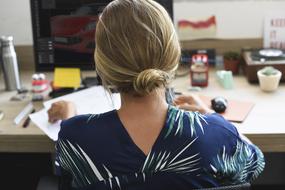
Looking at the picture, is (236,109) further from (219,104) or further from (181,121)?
(181,121)

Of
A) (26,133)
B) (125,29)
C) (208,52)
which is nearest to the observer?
(125,29)

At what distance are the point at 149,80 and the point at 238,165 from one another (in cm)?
32

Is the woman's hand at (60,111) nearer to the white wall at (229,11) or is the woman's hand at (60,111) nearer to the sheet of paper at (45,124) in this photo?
the sheet of paper at (45,124)

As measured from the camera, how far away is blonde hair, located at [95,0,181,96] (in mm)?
1034

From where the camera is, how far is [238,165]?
116 cm

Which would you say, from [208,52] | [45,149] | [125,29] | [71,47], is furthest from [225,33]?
[125,29]

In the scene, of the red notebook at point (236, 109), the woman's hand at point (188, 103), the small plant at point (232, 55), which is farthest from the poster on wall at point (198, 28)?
the woman's hand at point (188, 103)

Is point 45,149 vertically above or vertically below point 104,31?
below

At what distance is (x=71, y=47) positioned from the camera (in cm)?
181

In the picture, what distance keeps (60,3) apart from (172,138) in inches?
36.2

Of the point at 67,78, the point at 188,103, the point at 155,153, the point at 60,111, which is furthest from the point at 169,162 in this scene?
the point at 67,78

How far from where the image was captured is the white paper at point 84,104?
60.0 inches

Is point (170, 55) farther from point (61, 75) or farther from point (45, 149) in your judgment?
point (61, 75)

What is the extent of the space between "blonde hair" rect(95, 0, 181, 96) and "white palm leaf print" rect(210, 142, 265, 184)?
0.23 m
